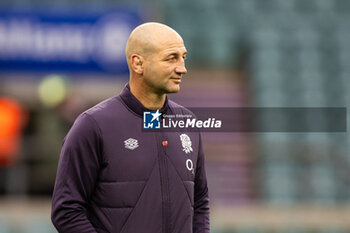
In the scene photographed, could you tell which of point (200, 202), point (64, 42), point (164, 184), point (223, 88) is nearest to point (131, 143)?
point (164, 184)

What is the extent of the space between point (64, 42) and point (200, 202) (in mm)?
5521

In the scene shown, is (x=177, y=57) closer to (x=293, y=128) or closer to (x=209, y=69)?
(x=293, y=128)

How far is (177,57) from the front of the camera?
2.74 metres

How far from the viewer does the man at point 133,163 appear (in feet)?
8.71

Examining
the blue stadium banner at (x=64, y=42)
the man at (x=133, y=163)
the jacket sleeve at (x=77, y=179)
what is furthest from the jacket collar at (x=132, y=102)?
the blue stadium banner at (x=64, y=42)

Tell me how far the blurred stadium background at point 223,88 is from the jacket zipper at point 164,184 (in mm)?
4208

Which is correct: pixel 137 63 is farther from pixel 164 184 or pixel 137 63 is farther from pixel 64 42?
pixel 64 42

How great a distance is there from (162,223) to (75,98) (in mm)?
4841

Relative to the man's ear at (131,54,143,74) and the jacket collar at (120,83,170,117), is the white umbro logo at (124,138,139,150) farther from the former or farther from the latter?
the man's ear at (131,54,143,74)

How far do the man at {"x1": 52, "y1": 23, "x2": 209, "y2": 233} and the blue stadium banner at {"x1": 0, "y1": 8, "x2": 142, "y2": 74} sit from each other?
5.36 m

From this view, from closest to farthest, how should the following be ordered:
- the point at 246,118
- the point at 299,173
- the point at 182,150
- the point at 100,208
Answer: the point at 100,208
the point at 182,150
the point at 299,173
the point at 246,118

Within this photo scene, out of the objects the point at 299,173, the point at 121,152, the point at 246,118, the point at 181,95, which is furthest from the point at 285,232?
the point at 121,152

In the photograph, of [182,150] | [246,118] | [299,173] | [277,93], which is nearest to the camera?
[182,150]

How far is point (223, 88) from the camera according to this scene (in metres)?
10.3
